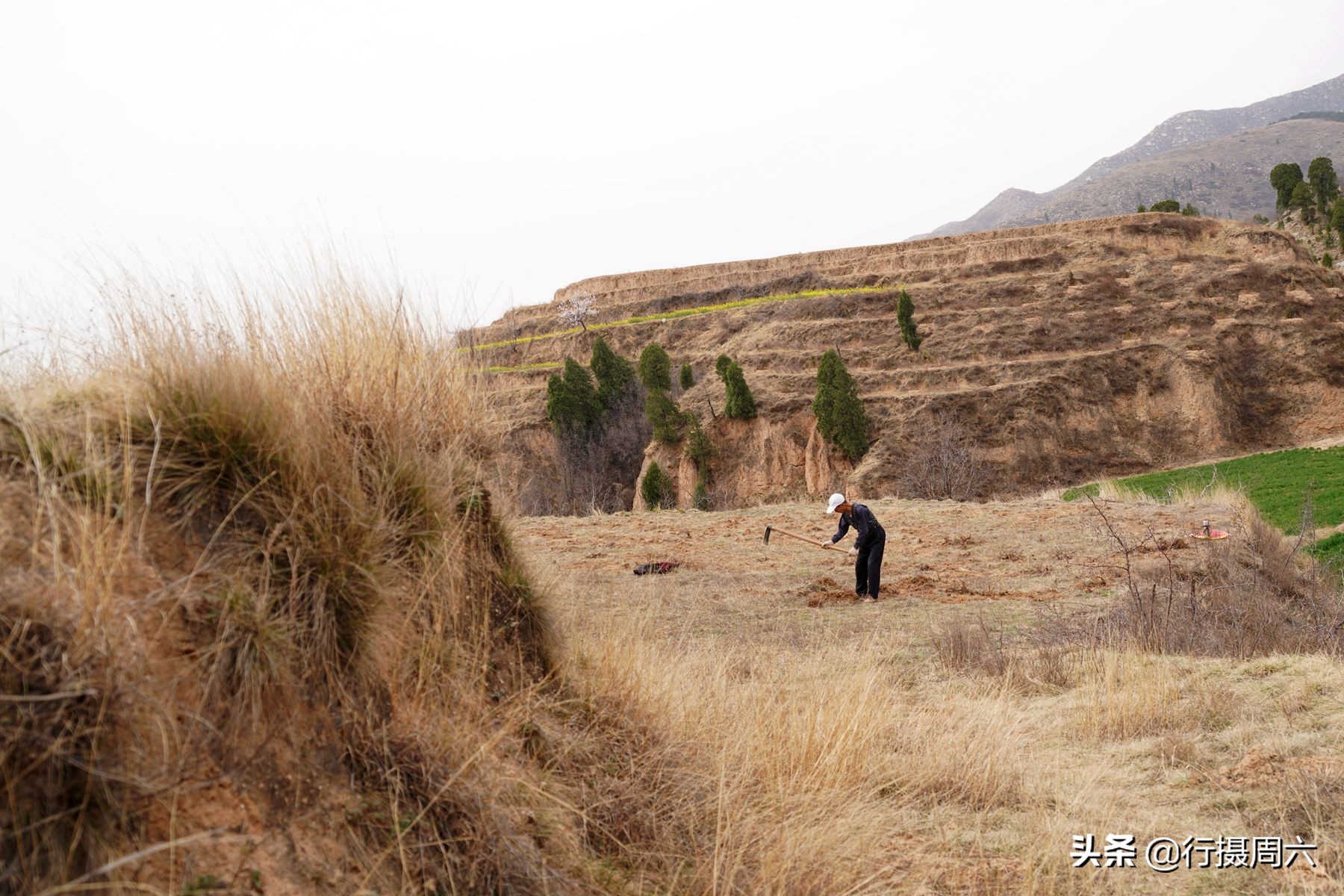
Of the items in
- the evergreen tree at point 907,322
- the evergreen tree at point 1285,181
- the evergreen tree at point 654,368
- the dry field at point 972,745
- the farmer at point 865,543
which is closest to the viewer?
the dry field at point 972,745

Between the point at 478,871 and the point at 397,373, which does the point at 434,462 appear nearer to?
the point at 397,373

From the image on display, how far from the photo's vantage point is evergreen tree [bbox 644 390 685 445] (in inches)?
1387

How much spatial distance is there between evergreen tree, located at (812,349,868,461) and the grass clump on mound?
94.2 ft

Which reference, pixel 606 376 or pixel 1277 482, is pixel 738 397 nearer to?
pixel 606 376

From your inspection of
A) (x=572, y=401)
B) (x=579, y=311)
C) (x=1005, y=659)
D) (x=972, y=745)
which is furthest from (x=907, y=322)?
(x=972, y=745)

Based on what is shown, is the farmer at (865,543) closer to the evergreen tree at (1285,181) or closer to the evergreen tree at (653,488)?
the evergreen tree at (653,488)

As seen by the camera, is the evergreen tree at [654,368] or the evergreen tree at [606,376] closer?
the evergreen tree at [654,368]

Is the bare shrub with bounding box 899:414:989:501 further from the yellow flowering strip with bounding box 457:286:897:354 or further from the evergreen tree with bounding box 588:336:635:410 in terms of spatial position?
the evergreen tree with bounding box 588:336:635:410

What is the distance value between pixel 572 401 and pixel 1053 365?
19.3m

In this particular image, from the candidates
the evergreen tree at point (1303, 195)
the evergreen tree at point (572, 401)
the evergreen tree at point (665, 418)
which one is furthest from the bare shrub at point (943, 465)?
the evergreen tree at point (1303, 195)

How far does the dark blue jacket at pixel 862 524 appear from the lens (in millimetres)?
10531

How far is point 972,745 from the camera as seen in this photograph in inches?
180

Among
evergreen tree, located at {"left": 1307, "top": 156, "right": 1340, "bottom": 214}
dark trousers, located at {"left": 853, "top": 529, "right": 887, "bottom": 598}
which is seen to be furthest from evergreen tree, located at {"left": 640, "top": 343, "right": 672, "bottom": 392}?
evergreen tree, located at {"left": 1307, "top": 156, "right": 1340, "bottom": 214}

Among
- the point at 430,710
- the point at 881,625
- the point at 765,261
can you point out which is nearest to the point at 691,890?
the point at 430,710
